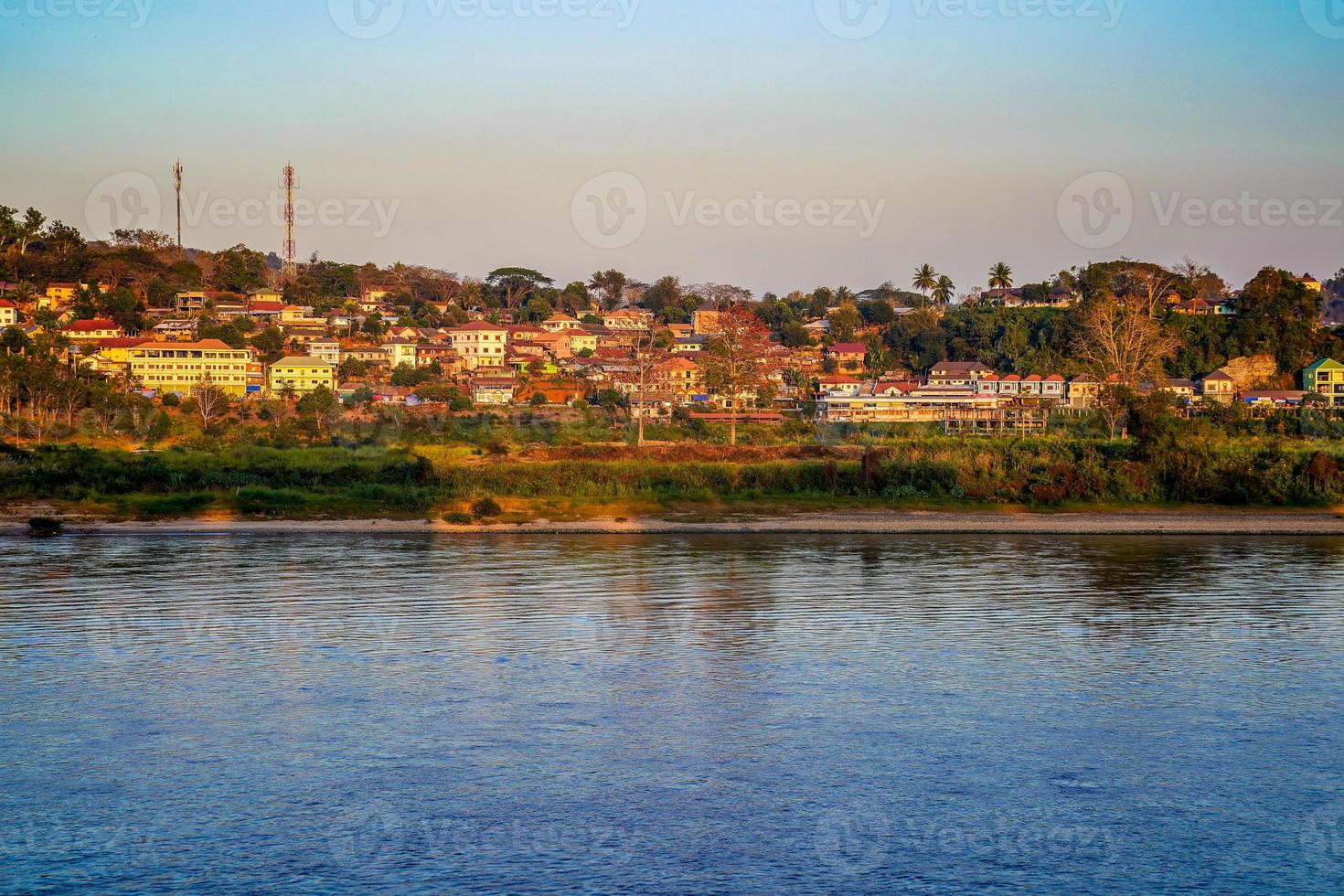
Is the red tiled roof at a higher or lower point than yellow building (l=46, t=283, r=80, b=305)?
lower

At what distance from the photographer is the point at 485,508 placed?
107 feet

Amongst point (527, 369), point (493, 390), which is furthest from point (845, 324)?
point (493, 390)

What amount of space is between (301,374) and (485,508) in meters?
56.5

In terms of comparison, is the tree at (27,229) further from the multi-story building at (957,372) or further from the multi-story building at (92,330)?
the multi-story building at (957,372)

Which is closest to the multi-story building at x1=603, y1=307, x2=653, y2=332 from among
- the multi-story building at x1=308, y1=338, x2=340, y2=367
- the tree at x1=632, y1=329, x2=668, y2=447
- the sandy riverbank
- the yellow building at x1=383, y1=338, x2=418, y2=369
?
the tree at x1=632, y1=329, x2=668, y2=447

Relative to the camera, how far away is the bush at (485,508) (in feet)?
106

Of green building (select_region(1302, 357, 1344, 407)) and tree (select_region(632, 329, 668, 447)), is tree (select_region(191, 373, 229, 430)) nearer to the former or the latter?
tree (select_region(632, 329, 668, 447))

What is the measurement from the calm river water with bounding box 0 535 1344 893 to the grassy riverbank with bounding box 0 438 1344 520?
36.8ft

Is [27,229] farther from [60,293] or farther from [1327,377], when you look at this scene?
[1327,377]

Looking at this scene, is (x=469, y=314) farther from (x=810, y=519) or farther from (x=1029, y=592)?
(x=1029, y=592)

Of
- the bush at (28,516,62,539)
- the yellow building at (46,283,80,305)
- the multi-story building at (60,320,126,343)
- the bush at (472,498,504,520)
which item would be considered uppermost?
the yellow building at (46,283,80,305)

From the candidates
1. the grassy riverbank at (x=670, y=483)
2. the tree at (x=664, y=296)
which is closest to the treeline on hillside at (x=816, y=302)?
the tree at (x=664, y=296)

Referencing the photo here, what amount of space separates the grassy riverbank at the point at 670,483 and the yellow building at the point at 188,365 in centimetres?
4733

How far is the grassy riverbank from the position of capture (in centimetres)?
3316
